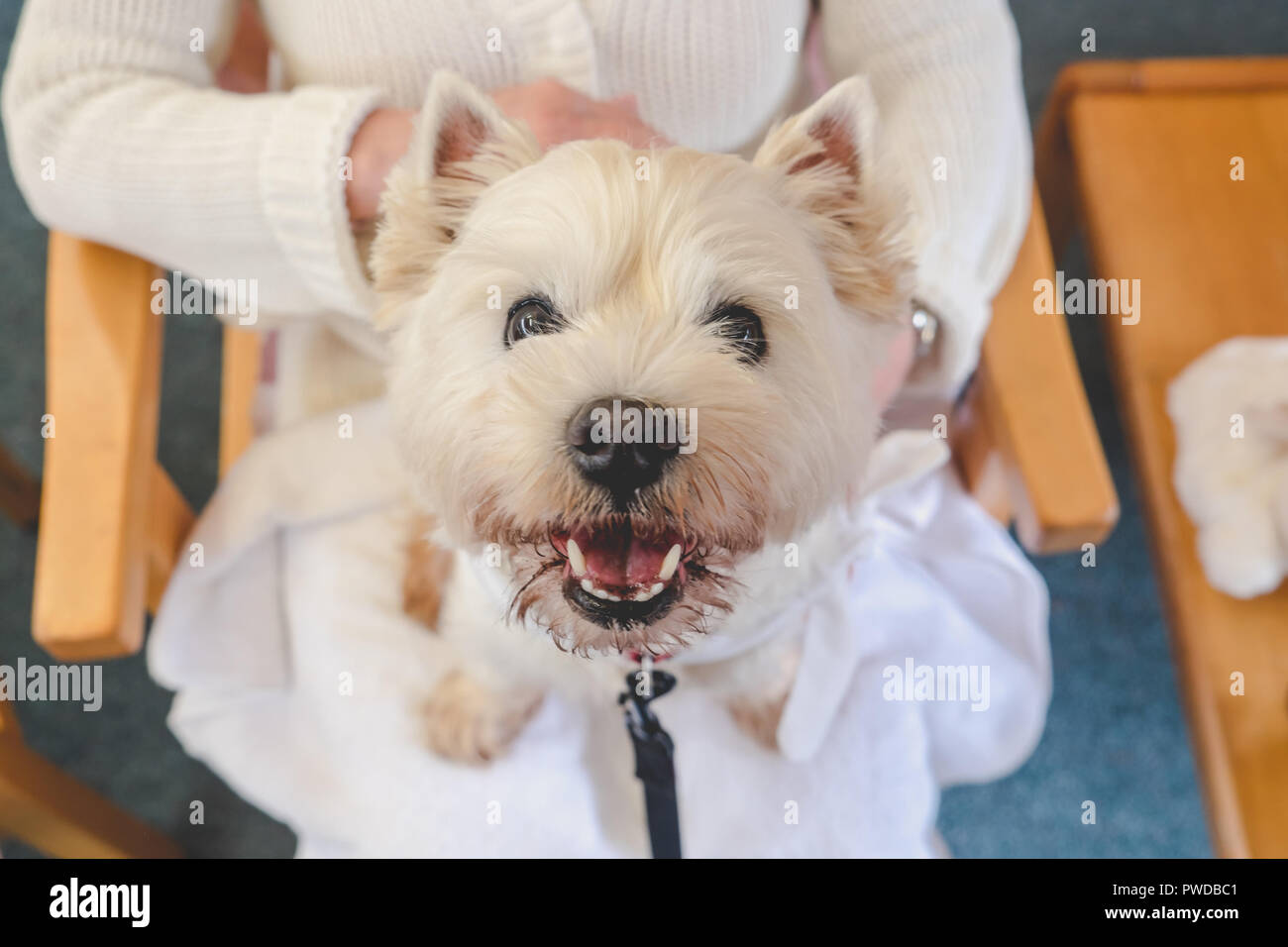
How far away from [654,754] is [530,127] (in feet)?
1.94

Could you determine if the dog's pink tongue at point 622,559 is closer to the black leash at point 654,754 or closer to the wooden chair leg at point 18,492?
the black leash at point 654,754

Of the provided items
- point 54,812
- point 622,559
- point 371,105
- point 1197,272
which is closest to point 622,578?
point 622,559

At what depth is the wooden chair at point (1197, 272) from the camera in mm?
1112

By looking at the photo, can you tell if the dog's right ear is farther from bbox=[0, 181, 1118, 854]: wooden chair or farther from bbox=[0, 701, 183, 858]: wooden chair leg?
bbox=[0, 701, 183, 858]: wooden chair leg

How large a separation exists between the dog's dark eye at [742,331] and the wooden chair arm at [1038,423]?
413 millimetres

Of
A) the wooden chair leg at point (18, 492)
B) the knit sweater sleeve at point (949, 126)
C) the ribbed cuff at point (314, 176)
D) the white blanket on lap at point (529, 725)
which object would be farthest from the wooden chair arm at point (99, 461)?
the knit sweater sleeve at point (949, 126)

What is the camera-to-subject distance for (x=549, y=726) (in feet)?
3.67

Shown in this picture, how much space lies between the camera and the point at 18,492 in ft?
5.37

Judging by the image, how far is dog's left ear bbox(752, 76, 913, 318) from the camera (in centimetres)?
74

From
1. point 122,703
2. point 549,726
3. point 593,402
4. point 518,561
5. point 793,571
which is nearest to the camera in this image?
point 593,402

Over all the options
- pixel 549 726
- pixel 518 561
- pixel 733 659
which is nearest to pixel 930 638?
pixel 733 659

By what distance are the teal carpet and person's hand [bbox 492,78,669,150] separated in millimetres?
1146

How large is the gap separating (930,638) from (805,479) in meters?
0.51
